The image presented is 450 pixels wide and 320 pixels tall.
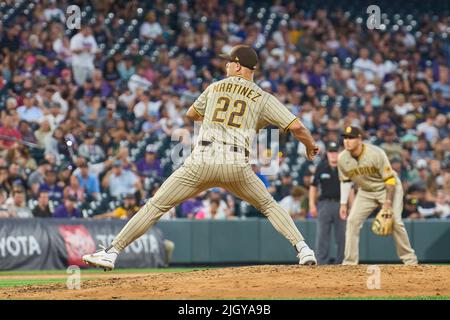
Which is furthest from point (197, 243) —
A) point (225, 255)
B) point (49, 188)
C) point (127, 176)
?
point (49, 188)

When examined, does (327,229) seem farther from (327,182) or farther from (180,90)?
(180,90)

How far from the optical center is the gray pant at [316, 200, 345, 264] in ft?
45.2

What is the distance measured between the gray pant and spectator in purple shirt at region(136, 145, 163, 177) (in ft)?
14.9

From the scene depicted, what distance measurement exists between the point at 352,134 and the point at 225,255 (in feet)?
17.0

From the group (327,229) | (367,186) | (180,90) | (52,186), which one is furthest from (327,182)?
(180,90)

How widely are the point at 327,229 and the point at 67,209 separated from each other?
460 centimetres

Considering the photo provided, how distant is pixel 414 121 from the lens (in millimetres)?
21062

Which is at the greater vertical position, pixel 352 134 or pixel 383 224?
pixel 352 134

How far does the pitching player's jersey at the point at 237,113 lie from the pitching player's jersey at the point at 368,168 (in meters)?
4.48

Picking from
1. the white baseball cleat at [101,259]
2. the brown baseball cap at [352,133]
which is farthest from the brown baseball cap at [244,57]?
the brown baseball cap at [352,133]

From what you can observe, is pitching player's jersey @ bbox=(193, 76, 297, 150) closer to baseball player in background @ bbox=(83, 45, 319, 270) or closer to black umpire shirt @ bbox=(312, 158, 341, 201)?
baseball player in background @ bbox=(83, 45, 319, 270)

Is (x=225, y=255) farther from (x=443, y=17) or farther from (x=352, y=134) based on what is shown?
(x=443, y=17)

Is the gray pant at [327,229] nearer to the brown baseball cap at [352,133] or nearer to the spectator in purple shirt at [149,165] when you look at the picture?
the brown baseball cap at [352,133]

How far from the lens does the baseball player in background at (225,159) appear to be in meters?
8.09
